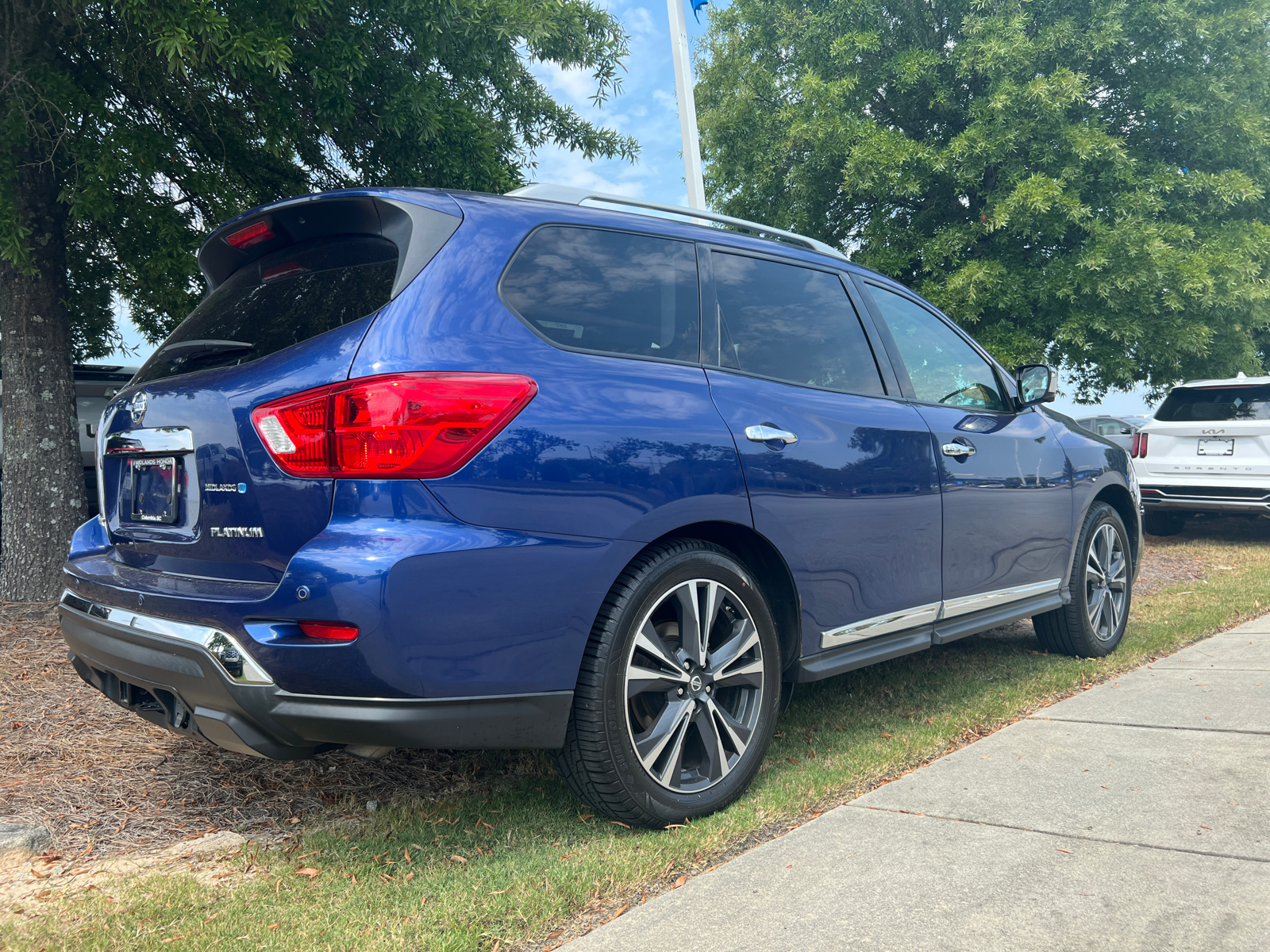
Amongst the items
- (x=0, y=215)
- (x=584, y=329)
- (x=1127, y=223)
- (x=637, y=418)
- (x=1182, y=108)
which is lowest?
(x=637, y=418)

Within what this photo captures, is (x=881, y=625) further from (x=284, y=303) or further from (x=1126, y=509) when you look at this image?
(x=1126, y=509)

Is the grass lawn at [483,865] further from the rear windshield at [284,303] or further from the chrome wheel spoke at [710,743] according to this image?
the rear windshield at [284,303]

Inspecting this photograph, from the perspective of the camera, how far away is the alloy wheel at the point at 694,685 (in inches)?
116

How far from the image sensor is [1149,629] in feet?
20.1

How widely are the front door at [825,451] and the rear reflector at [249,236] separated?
59.1 inches

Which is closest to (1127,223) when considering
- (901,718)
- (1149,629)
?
(1149,629)

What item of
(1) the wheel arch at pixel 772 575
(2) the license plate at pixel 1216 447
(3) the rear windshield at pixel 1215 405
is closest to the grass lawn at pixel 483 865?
(1) the wheel arch at pixel 772 575

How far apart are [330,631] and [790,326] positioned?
211 cm

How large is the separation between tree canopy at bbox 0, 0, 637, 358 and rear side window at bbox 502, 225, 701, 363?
347cm

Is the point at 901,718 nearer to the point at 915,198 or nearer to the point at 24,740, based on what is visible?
the point at 24,740

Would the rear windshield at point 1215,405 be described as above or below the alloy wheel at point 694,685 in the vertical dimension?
above

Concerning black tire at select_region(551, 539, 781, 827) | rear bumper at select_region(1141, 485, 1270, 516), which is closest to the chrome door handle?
black tire at select_region(551, 539, 781, 827)

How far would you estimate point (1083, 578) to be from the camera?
5.20 meters

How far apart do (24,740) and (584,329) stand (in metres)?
3.15
